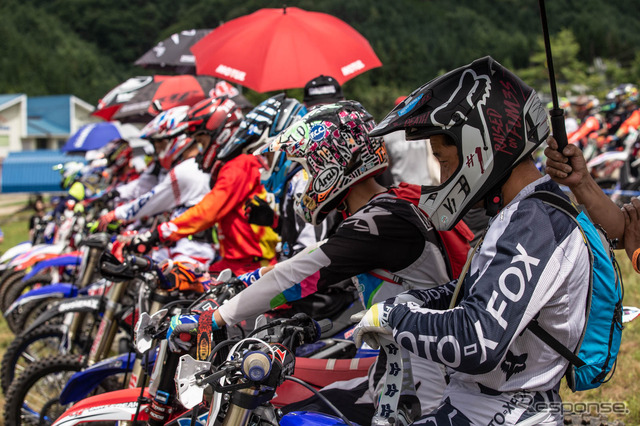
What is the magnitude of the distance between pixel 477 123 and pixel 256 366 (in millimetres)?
1114

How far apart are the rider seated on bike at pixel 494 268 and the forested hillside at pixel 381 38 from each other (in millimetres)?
61957

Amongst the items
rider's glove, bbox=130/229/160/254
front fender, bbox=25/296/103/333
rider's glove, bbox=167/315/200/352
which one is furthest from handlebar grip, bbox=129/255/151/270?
front fender, bbox=25/296/103/333

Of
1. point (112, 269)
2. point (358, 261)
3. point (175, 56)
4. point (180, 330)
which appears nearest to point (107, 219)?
point (112, 269)

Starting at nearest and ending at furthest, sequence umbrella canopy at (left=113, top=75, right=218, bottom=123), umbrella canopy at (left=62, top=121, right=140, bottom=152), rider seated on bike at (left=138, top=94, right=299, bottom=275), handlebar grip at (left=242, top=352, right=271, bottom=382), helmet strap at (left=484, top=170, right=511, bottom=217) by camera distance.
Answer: handlebar grip at (left=242, top=352, right=271, bottom=382)
helmet strap at (left=484, top=170, right=511, bottom=217)
rider seated on bike at (left=138, top=94, right=299, bottom=275)
umbrella canopy at (left=113, top=75, right=218, bottom=123)
umbrella canopy at (left=62, top=121, right=140, bottom=152)

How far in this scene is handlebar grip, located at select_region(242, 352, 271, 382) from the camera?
2.13m

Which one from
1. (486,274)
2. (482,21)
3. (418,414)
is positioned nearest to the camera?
(486,274)

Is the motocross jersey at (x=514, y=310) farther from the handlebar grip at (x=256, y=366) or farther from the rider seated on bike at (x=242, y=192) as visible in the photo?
the rider seated on bike at (x=242, y=192)

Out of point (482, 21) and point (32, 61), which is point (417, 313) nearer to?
point (32, 61)

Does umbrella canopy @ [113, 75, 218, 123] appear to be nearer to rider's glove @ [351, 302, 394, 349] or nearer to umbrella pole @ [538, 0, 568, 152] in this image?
umbrella pole @ [538, 0, 568, 152]

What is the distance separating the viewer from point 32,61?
91.4 m

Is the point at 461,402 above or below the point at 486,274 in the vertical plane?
below

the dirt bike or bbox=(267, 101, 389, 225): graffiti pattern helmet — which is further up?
bbox=(267, 101, 389, 225): graffiti pattern helmet

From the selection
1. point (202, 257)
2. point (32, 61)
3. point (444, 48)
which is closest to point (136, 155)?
point (202, 257)

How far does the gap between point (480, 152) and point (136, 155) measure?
9.58m
